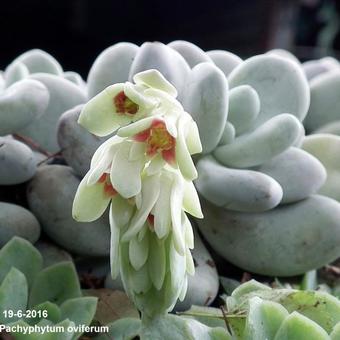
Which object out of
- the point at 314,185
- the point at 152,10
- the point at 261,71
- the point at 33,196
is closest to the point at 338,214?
the point at 314,185

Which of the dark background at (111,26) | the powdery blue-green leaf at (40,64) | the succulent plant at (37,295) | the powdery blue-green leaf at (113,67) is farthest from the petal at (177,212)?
the dark background at (111,26)

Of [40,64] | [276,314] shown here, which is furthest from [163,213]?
[40,64]

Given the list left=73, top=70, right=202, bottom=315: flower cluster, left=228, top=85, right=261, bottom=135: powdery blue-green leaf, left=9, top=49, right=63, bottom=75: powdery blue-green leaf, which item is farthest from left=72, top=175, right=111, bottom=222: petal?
left=9, top=49, right=63, bottom=75: powdery blue-green leaf

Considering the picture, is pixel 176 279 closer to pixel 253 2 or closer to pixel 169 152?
pixel 169 152

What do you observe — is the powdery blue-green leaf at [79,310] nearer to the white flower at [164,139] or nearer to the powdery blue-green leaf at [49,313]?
the powdery blue-green leaf at [49,313]

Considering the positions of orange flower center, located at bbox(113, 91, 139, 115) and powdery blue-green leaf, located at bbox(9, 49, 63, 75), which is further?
powdery blue-green leaf, located at bbox(9, 49, 63, 75)

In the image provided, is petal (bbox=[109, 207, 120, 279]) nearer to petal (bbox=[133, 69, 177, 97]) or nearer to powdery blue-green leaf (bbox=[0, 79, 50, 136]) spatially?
petal (bbox=[133, 69, 177, 97])
